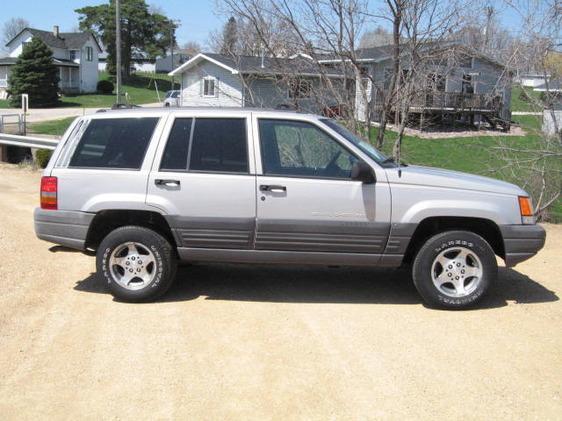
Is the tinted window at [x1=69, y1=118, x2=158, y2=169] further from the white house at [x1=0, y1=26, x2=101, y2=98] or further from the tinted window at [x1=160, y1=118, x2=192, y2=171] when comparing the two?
the white house at [x1=0, y1=26, x2=101, y2=98]

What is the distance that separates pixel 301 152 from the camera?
637 cm

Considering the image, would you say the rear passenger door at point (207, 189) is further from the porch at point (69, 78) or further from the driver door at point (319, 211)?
the porch at point (69, 78)

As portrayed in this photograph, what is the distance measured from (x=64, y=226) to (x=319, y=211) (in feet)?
7.62

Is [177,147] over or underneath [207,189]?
over

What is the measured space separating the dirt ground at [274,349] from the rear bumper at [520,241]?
0.50m

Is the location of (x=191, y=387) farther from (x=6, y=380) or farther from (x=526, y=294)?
(x=526, y=294)

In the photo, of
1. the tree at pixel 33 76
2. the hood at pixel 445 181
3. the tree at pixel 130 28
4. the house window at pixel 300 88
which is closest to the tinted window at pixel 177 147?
the hood at pixel 445 181

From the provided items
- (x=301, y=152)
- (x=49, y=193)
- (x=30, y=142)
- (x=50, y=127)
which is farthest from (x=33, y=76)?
(x=301, y=152)

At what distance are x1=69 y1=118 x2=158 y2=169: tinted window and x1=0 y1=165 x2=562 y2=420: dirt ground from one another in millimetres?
1271

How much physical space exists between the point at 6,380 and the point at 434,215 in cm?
366

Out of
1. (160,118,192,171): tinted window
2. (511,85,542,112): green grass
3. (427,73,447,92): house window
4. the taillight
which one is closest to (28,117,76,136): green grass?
(427,73,447,92): house window

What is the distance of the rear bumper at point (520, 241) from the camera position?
6.07 m

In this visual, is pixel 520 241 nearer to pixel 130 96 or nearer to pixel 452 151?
pixel 452 151

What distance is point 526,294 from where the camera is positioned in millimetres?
6746
